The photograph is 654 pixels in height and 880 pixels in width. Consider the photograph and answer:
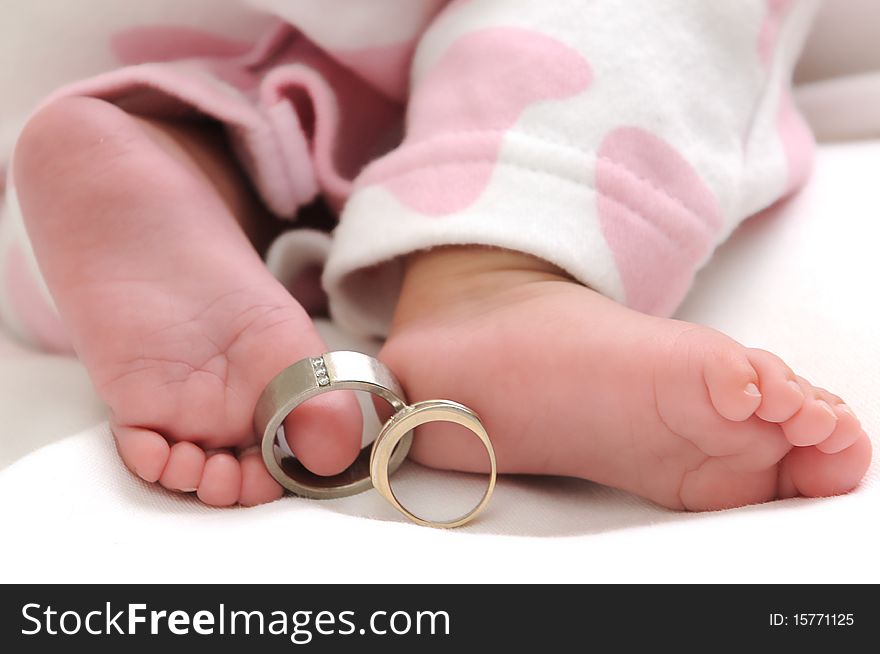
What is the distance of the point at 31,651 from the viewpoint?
400mm

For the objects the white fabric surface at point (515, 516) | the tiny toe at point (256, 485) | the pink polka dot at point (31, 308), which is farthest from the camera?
the pink polka dot at point (31, 308)

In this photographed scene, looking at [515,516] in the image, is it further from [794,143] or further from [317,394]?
[794,143]

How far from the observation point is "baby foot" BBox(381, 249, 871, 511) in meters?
0.47

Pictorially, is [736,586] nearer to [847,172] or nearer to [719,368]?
[719,368]

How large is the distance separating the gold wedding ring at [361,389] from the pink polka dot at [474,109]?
14 centimetres

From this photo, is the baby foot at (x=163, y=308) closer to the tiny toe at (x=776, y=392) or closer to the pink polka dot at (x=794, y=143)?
the tiny toe at (x=776, y=392)

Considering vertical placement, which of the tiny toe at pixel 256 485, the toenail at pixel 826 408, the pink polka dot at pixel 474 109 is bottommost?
the tiny toe at pixel 256 485

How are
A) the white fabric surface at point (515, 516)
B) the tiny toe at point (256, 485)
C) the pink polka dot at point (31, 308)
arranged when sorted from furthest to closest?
1. the pink polka dot at point (31, 308)
2. the tiny toe at point (256, 485)
3. the white fabric surface at point (515, 516)

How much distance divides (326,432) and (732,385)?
22cm

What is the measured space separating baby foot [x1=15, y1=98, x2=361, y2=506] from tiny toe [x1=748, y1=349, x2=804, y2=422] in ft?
0.71

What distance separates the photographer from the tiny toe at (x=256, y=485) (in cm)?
52

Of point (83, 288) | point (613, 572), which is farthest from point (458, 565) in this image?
point (83, 288)

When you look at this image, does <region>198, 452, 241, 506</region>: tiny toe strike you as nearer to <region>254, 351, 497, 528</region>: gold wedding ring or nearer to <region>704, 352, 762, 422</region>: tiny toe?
<region>254, 351, 497, 528</region>: gold wedding ring

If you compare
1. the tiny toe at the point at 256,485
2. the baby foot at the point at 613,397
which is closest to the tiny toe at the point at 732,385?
the baby foot at the point at 613,397
